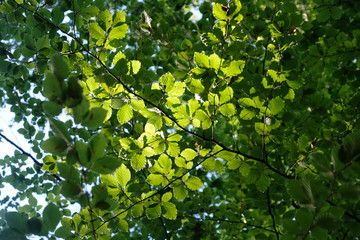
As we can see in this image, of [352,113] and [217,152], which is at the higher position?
[352,113]

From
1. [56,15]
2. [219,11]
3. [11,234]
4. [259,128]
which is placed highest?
[56,15]

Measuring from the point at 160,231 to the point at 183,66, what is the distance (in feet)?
3.62

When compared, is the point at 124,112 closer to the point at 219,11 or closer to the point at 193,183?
the point at 193,183

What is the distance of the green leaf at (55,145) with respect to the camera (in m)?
0.72

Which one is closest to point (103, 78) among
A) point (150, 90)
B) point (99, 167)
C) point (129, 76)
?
A: point (129, 76)

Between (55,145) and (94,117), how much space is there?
132 mm

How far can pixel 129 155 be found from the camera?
1405mm

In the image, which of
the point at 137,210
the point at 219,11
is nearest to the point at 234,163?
the point at 137,210

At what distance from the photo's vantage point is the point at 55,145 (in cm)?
72

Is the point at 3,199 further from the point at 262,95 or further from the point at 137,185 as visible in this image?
the point at 262,95

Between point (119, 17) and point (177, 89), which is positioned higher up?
point (119, 17)

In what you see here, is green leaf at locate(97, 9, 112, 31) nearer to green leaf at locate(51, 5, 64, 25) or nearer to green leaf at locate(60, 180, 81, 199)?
green leaf at locate(51, 5, 64, 25)

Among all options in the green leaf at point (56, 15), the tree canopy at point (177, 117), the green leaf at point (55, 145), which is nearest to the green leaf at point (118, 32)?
the tree canopy at point (177, 117)

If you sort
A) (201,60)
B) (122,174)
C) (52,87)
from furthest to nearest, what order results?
(201,60) < (122,174) < (52,87)
